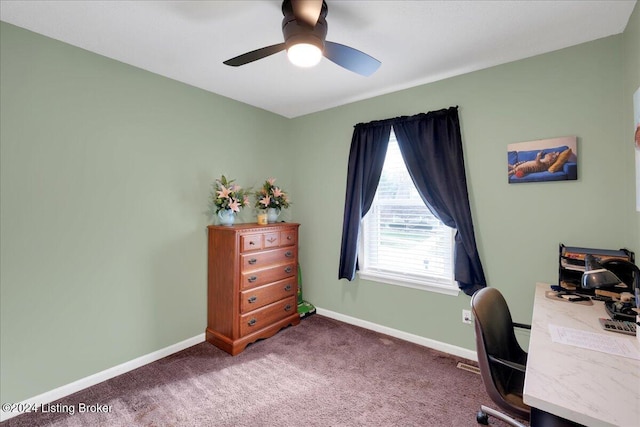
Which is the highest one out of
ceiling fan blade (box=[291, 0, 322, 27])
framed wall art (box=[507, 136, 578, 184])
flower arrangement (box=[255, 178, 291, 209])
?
ceiling fan blade (box=[291, 0, 322, 27])

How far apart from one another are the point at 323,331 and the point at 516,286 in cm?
188

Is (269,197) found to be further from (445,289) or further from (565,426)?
(565,426)

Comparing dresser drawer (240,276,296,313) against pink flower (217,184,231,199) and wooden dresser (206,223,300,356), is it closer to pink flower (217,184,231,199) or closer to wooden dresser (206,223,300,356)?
wooden dresser (206,223,300,356)

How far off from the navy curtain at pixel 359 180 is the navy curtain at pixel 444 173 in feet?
0.39

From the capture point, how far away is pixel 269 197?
10.6ft

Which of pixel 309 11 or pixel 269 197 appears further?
pixel 269 197

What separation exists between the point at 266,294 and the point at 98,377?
1450 millimetres

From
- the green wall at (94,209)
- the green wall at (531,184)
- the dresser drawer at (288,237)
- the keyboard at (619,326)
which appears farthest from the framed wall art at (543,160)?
the green wall at (94,209)

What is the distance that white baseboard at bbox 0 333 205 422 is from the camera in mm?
1952

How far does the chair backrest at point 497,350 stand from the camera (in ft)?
4.57

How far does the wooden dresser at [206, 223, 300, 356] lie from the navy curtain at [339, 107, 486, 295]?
4.86 feet

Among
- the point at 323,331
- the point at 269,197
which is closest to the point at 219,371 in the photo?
the point at 323,331

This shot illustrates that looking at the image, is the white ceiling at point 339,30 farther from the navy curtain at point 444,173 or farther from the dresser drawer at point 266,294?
the dresser drawer at point 266,294

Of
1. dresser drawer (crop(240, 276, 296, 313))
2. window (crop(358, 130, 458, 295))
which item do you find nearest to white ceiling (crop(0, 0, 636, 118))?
window (crop(358, 130, 458, 295))
